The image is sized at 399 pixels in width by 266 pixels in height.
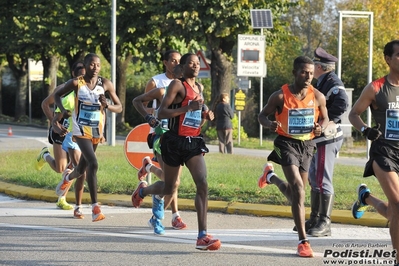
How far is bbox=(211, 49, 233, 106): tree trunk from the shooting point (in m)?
33.8

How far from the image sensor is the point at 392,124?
7.49 meters

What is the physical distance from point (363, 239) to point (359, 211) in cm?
105

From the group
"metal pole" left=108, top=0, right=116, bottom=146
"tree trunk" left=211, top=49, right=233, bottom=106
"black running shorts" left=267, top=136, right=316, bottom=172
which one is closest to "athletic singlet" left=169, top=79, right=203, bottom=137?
"black running shorts" left=267, top=136, right=316, bottom=172

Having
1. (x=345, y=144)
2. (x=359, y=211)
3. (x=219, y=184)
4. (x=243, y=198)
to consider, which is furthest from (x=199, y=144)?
(x=345, y=144)

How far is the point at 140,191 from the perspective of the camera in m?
9.80

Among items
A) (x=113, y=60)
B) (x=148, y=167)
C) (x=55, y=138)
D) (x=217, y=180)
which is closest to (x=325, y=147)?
(x=148, y=167)

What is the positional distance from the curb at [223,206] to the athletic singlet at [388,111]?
3.00 meters

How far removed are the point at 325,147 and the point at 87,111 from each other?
2.79m

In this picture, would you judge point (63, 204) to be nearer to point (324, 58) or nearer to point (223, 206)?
point (223, 206)

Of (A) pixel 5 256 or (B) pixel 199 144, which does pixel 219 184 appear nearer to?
(B) pixel 199 144

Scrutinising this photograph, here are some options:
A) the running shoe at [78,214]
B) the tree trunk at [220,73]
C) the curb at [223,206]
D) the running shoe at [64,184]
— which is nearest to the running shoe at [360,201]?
the curb at [223,206]

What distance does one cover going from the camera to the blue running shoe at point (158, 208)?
380 inches

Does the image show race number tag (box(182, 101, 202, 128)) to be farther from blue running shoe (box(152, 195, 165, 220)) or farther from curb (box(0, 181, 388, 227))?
curb (box(0, 181, 388, 227))

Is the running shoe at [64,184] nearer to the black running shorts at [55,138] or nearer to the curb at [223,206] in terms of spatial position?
the curb at [223,206]
